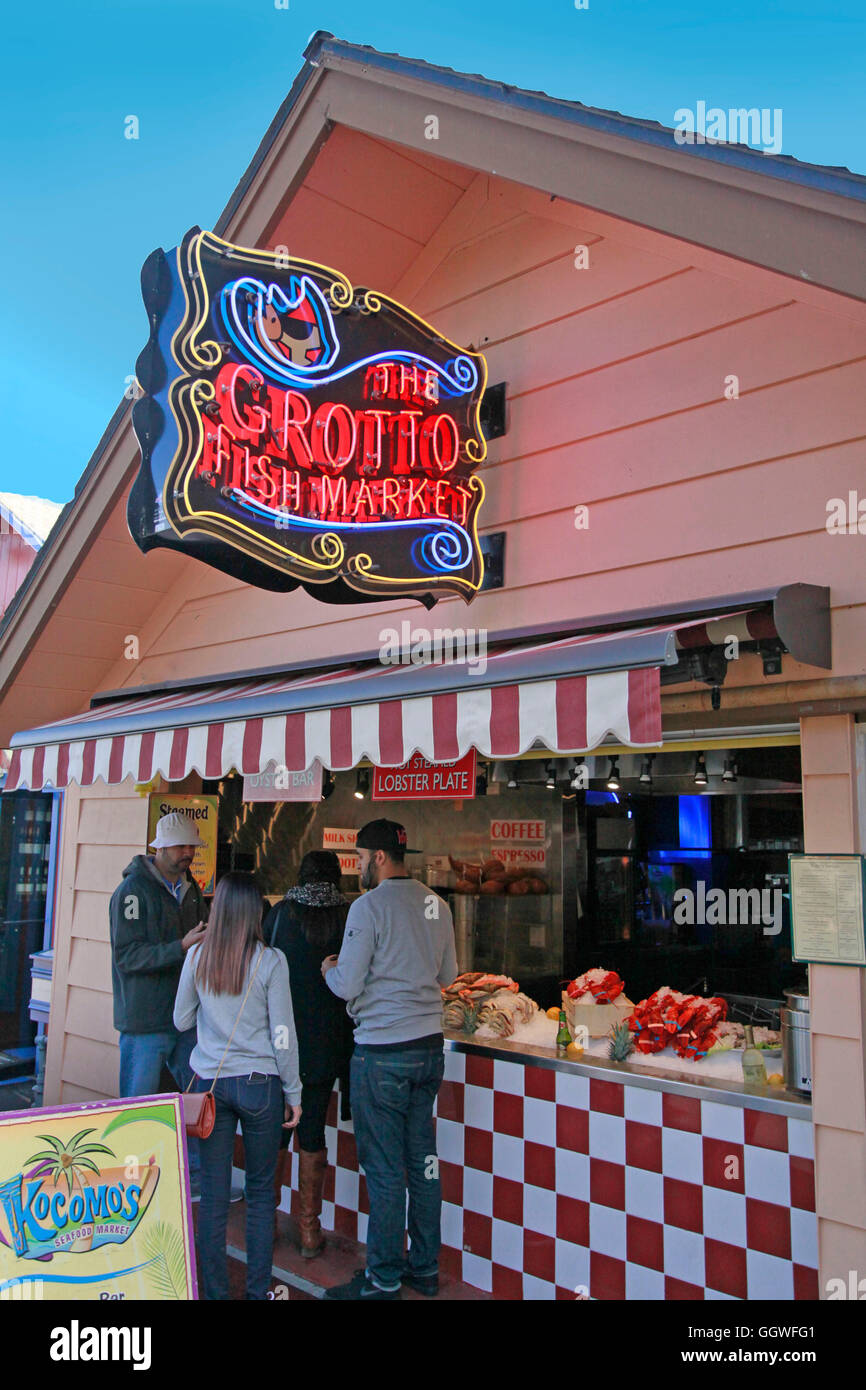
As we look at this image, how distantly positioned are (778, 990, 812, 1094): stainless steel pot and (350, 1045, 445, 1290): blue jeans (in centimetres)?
153

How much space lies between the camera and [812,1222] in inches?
139

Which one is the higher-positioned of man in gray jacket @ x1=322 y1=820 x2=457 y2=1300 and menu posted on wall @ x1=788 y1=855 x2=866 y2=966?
menu posted on wall @ x1=788 y1=855 x2=866 y2=966

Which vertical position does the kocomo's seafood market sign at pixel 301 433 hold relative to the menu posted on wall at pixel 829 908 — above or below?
above

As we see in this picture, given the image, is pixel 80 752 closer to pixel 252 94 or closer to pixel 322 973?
pixel 322 973

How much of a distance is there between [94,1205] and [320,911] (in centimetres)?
207

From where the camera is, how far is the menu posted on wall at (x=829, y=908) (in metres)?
3.45

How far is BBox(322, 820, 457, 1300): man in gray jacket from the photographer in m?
4.32

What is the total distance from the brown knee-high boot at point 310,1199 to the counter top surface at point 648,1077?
3.22 feet

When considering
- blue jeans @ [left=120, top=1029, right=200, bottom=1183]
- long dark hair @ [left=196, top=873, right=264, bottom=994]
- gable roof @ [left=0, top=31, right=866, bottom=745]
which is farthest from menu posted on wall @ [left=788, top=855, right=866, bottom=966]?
blue jeans @ [left=120, top=1029, right=200, bottom=1183]

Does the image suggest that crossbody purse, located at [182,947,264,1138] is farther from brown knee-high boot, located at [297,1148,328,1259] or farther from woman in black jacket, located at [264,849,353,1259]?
brown knee-high boot, located at [297,1148,328,1259]

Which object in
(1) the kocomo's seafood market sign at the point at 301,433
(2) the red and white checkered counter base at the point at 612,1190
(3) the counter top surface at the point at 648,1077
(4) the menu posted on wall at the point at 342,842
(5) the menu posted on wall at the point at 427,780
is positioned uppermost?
(1) the kocomo's seafood market sign at the point at 301,433

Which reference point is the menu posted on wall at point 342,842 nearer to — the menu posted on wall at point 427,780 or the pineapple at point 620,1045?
the menu posted on wall at point 427,780

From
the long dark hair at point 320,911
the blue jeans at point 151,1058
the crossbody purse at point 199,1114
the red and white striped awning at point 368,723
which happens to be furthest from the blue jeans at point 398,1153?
the red and white striped awning at point 368,723

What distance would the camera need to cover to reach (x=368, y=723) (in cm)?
378
